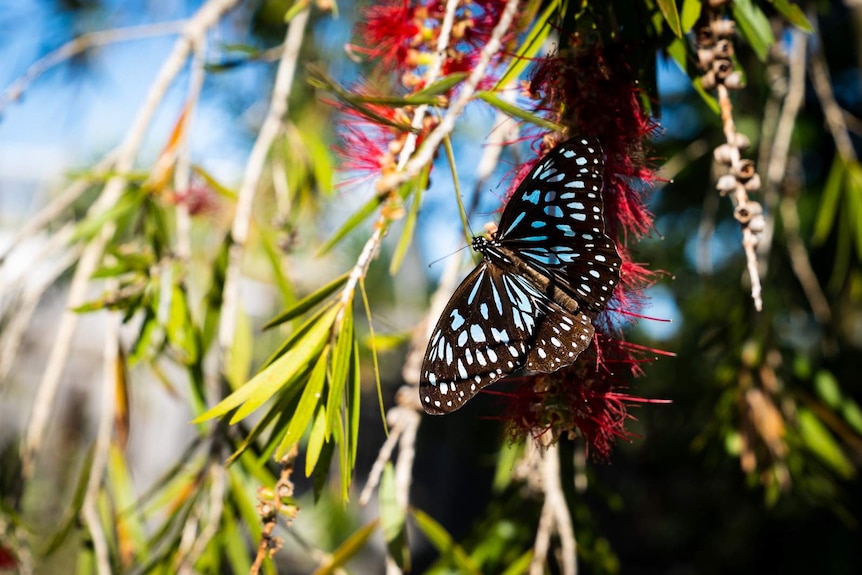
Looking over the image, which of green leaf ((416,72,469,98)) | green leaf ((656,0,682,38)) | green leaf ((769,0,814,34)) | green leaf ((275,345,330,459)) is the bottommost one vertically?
green leaf ((275,345,330,459))

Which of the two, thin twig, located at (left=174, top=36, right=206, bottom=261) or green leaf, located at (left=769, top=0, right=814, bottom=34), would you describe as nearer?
green leaf, located at (left=769, top=0, right=814, bottom=34)

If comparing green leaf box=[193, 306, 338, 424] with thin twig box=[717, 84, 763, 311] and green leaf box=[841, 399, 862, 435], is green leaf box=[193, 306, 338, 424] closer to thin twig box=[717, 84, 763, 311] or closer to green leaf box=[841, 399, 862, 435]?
thin twig box=[717, 84, 763, 311]

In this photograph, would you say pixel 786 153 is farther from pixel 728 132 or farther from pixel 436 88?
pixel 436 88

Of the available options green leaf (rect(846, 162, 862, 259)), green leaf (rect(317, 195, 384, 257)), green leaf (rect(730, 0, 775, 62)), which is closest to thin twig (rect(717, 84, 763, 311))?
green leaf (rect(730, 0, 775, 62))

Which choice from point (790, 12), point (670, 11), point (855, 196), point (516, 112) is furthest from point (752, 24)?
point (855, 196)

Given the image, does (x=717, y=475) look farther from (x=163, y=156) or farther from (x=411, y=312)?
(x=163, y=156)

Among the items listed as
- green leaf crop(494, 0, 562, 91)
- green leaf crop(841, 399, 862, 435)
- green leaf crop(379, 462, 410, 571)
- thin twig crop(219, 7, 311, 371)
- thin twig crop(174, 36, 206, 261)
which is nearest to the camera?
green leaf crop(494, 0, 562, 91)

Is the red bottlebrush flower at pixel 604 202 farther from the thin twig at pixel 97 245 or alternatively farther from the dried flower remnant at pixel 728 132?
the thin twig at pixel 97 245
